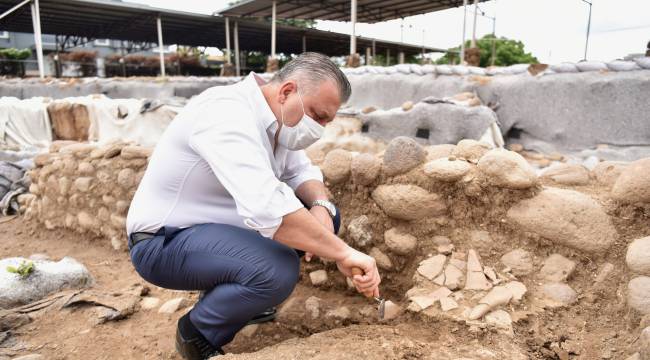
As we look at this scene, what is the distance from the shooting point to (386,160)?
248 centimetres

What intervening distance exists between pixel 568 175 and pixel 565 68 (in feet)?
6.90

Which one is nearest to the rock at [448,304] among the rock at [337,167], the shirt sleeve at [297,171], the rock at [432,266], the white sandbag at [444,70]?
the rock at [432,266]

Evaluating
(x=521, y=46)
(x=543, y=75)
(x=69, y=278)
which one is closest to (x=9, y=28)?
(x=69, y=278)

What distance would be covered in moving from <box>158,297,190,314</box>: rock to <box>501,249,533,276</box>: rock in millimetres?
1771

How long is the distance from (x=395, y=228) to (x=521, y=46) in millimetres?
27679

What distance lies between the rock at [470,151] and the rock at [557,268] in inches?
23.5

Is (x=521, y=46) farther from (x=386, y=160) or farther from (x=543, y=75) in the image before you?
(x=386, y=160)

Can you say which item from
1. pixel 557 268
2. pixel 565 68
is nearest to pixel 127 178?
pixel 557 268

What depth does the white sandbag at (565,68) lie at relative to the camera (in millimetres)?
3969

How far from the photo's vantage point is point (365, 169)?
252cm

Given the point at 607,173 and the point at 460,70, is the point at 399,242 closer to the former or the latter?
the point at 607,173

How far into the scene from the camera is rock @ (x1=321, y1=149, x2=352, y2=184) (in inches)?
104

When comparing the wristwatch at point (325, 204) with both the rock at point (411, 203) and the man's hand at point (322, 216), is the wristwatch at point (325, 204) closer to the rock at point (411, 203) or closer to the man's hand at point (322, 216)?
the man's hand at point (322, 216)

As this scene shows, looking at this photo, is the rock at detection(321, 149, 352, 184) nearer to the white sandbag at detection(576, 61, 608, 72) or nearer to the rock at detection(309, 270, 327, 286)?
the rock at detection(309, 270, 327, 286)
